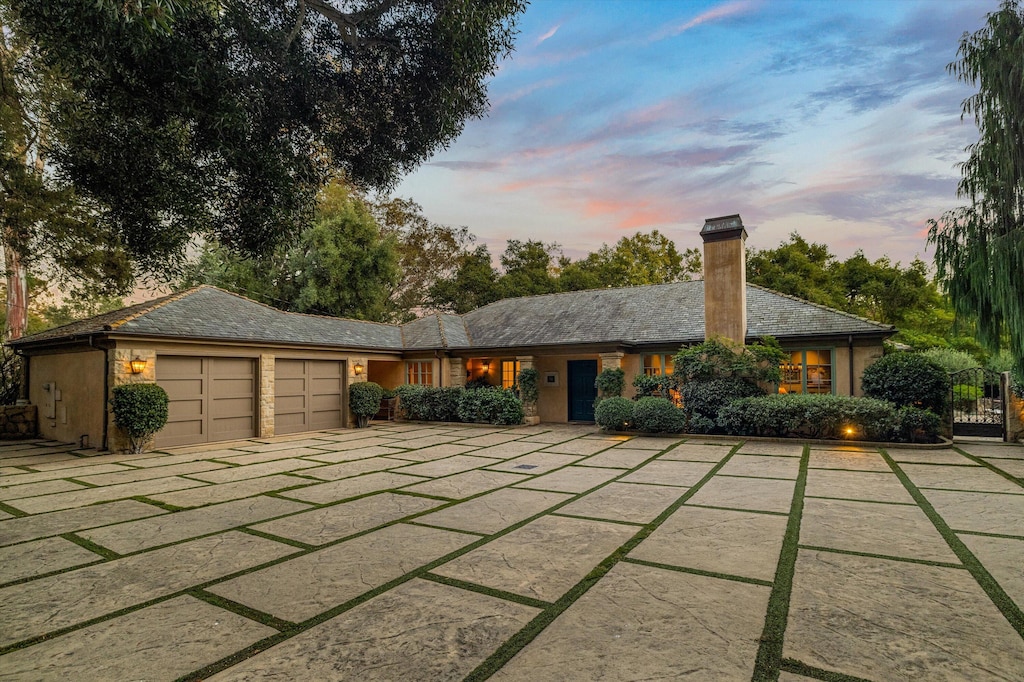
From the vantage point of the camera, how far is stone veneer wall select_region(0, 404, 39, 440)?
40.2 feet

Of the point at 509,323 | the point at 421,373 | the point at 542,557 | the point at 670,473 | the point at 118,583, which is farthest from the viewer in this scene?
the point at 509,323

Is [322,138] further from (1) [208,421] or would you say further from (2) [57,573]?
(1) [208,421]

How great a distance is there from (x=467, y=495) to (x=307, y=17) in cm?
623

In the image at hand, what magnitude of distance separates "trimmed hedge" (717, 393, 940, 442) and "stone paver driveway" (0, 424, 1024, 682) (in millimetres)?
2508

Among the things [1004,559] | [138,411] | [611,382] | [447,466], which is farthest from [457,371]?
[1004,559]

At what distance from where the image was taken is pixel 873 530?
4.59m

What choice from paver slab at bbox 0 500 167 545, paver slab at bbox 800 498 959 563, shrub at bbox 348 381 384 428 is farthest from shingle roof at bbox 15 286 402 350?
paver slab at bbox 800 498 959 563

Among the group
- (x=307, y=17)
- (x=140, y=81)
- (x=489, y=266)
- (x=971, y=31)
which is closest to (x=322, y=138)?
(x=307, y=17)

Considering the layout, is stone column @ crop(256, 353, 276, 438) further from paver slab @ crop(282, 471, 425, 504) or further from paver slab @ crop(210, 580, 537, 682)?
paver slab @ crop(210, 580, 537, 682)

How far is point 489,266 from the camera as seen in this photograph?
31094 millimetres

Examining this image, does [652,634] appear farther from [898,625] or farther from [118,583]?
[118,583]

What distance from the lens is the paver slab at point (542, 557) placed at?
3482 millimetres

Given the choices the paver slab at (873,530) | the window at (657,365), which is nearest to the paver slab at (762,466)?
the paver slab at (873,530)

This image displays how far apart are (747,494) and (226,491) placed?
693 centimetres
